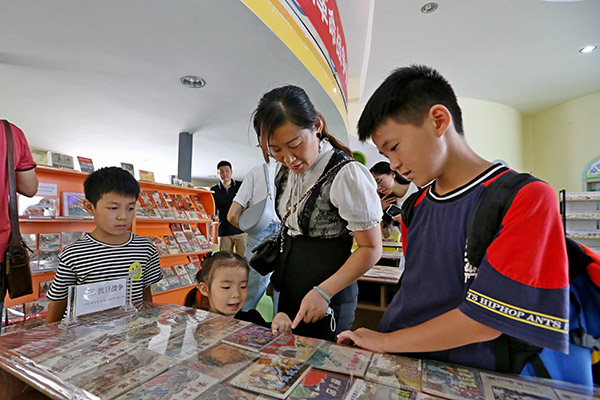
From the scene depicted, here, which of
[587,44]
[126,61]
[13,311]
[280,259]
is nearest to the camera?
[280,259]

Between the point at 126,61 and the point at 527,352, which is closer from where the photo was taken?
the point at 527,352

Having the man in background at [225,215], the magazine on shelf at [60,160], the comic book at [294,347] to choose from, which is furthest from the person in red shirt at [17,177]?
the man in background at [225,215]

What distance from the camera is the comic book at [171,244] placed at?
3.58 meters

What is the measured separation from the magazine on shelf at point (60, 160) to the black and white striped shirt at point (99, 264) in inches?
61.2

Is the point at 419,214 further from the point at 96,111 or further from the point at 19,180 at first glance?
the point at 96,111

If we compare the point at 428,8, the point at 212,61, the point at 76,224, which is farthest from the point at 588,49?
the point at 76,224

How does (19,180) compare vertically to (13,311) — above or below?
above

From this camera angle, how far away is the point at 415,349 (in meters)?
0.67

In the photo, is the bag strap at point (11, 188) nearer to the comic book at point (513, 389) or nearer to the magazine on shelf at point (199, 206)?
the comic book at point (513, 389)

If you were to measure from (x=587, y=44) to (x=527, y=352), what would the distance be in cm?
774

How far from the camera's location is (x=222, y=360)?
66 centimetres

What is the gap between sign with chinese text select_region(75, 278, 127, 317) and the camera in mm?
911

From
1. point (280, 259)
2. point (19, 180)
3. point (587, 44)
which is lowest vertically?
point (280, 259)

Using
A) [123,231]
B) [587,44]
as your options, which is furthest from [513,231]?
[587,44]
